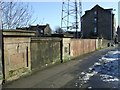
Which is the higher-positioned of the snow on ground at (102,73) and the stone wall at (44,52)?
the stone wall at (44,52)

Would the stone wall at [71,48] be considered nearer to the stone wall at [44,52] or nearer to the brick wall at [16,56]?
the stone wall at [44,52]

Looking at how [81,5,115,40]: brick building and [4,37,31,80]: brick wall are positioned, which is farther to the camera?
[81,5,115,40]: brick building

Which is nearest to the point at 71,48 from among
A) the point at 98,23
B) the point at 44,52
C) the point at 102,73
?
the point at 44,52

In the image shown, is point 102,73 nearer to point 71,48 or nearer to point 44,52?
point 44,52

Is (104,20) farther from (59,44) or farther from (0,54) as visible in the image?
(0,54)

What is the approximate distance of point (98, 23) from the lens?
86688mm

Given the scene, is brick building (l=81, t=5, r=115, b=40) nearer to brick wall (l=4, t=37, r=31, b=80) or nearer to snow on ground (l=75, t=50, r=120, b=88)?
snow on ground (l=75, t=50, r=120, b=88)

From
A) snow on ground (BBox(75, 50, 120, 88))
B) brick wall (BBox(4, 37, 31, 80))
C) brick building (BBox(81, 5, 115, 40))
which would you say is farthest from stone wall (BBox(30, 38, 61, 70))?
brick building (BBox(81, 5, 115, 40))

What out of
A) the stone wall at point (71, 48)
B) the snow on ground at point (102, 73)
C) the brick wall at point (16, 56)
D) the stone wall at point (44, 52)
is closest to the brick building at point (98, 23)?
the stone wall at point (71, 48)

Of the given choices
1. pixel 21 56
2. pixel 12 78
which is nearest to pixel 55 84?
pixel 12 78

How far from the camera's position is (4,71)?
10422 mm

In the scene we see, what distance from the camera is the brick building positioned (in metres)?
84.5

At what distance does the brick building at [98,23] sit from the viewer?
84.5 meters

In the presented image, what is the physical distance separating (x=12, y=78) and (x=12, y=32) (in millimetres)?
1869
